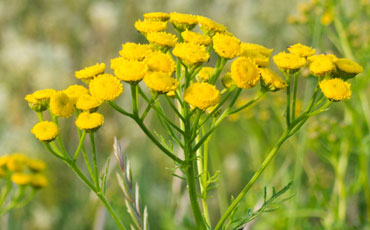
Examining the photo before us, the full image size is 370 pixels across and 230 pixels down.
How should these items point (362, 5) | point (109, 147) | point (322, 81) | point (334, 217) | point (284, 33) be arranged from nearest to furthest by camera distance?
1. point (322, 81)
2. point (334, 217)
3. point (362, 5)
4. point (109, 147)
5. point (284, 33)

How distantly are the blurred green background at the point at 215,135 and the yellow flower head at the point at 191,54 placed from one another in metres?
0.50

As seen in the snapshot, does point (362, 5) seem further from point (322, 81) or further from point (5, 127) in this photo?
point (5, 127)

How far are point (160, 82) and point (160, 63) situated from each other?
0.14 ft

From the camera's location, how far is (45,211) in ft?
8.17

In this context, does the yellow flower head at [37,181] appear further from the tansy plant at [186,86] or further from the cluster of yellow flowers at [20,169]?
the tansy plant at [186,86]

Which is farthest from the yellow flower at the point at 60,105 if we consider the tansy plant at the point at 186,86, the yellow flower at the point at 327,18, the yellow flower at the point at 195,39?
the yellow flower at the point at 327,18

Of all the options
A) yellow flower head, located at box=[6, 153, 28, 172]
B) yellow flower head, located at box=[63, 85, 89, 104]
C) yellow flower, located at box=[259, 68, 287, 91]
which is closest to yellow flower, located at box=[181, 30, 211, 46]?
yellow flower, located at box=[259, 68, 287, 91]

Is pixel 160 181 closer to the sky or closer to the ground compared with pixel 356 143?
closer to the ground

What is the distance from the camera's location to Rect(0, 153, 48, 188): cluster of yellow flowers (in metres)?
1.49

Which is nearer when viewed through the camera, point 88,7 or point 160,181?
point 160,181

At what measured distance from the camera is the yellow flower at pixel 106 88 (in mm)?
875

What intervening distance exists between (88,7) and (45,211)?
1.76 meters

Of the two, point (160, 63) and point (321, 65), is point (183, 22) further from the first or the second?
point (321, 65)

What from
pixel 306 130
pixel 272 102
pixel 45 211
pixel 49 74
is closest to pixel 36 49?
pixel 49 74
